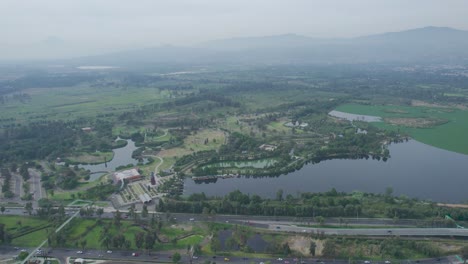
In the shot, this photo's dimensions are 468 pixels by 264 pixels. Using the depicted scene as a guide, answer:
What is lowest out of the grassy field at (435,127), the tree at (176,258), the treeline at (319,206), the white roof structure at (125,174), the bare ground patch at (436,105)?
the tree at (176,258)

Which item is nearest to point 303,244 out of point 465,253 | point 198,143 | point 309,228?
point 309,228

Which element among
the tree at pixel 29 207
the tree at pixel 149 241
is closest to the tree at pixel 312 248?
the tree at pixel 149 241

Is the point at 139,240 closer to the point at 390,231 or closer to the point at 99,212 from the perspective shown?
the point at 99,212

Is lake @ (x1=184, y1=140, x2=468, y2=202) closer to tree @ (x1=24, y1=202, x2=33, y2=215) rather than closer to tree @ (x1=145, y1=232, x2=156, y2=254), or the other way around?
tree @ (x1=145, y1=232, x2=156, y2=254)

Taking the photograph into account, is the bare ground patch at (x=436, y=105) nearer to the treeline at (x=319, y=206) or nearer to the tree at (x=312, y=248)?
the treeline at (x=319, y=206)

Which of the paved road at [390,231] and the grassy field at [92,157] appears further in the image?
the grassy field at [92,157]

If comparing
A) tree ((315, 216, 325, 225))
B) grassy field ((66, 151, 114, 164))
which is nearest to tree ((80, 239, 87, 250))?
tree ((315, 216, 325, 225))

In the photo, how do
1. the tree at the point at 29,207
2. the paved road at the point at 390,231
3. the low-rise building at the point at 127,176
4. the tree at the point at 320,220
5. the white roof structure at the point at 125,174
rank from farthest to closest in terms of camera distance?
1. the white roof structure at the point at 125,174
2. the low-rise building at the point at 127,176
3. the tree at the point at 29,207
4. the tree at the point at 320,220
5. the paved road at the point at 390,231

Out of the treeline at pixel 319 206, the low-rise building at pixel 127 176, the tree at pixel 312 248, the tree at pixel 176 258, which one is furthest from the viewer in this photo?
the low-rise building at pixel 127 176
